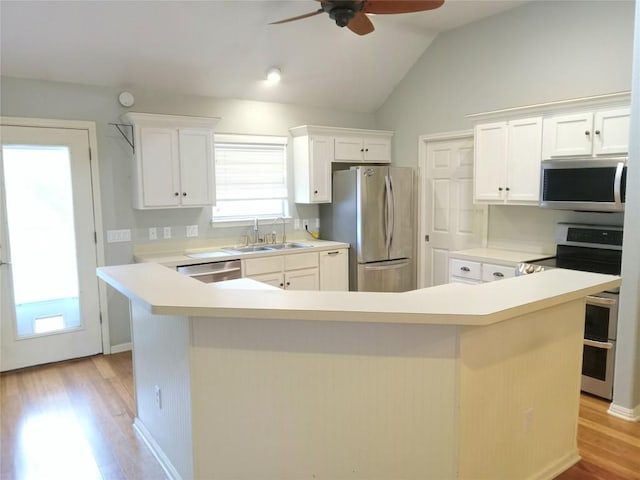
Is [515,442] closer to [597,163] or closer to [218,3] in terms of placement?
[597,163]

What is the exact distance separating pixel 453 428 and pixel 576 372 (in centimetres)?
96

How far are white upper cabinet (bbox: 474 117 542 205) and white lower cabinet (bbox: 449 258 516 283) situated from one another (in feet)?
1.95

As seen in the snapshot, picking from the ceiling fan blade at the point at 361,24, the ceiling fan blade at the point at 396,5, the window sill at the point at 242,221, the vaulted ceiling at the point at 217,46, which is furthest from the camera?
the window sill at the point at 242,221

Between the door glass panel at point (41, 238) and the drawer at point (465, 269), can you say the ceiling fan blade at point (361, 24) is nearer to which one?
the drawer at point (465, 269)

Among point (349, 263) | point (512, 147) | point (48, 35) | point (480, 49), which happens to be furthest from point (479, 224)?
point (48, 35)

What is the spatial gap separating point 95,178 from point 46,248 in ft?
2.36

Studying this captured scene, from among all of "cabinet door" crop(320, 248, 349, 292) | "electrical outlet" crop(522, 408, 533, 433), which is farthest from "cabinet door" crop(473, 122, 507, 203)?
"electrical outlet" crop(522, 408, 533, 433)

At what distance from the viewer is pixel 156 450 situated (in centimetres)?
255

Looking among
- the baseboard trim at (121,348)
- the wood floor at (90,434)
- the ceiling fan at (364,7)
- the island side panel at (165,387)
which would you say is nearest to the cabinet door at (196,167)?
the baseboard trim at (121,348)

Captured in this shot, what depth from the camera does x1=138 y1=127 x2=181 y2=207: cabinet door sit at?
405cm

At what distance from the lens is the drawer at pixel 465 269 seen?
410 centimetres

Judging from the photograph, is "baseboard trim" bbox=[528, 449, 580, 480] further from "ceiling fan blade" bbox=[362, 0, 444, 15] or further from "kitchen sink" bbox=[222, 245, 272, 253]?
"kitchen sink" bbox=[222, 245, 272, 253]

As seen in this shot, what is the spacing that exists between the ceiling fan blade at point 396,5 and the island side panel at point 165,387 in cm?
173

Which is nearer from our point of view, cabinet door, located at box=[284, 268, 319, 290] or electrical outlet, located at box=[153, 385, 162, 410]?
electrical outlet, located at box=[153, 385, 162, 410]
